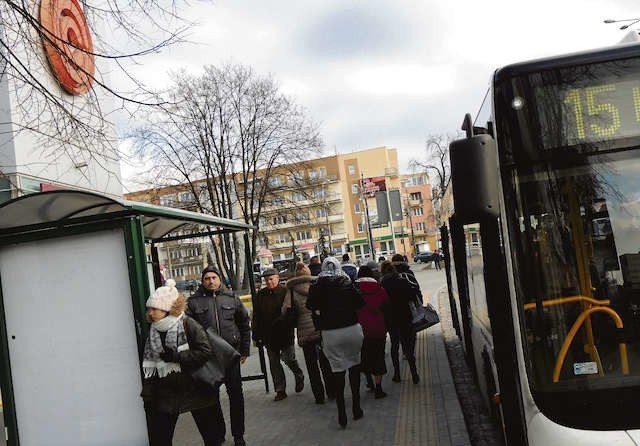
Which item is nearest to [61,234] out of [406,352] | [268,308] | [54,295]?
[54,295]

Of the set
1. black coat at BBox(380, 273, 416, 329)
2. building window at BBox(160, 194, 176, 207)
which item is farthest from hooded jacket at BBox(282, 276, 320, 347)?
building window at BBox(160, 194, 176, 207)

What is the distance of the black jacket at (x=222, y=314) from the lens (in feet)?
22.0

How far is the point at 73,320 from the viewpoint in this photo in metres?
5.51

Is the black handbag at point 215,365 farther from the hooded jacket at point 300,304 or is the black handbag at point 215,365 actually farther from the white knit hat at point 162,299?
the hooded jacket at point 300,304

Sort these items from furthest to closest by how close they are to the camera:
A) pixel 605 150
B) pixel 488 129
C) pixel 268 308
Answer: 1. pixel 268 308
2. pixel 488 129
3. pixel 605 150

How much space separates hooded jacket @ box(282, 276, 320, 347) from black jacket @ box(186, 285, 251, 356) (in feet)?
4.17

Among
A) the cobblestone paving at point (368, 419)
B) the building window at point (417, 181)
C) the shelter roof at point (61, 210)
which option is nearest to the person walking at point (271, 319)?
the cobblestone paving at point (368, 419)

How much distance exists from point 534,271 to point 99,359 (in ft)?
12.3

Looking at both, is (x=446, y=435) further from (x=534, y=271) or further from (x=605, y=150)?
(x=605, y=150)

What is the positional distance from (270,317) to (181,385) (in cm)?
346

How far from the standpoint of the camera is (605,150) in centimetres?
353

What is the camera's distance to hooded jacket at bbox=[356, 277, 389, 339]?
777cm

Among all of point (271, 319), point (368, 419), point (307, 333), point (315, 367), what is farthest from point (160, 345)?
point (271, 319)

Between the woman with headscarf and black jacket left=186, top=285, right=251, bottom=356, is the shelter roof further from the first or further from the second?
the woman with headscarf
